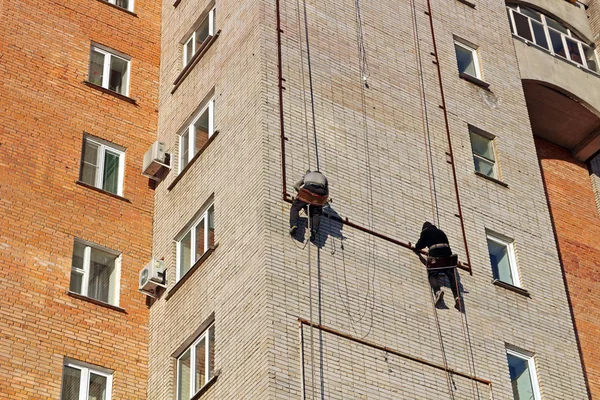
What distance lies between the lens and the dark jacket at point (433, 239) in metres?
23.6

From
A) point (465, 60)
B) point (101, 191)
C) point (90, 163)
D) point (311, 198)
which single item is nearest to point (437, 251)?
point (311, 198)

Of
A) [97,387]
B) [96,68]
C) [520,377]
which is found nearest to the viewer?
[97,387]

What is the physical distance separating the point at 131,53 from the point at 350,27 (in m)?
6.59

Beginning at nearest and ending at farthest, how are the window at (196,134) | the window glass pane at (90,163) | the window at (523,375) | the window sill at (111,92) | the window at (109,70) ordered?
1. the window at (523,375)
2. the window at (196,134)
3. the window glass pane at (90,163)
4. the window sill at (111,92)
5. the window at (109,70)

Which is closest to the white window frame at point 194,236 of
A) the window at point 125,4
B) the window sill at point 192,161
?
the window sill at point 192,161

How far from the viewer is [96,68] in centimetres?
3025

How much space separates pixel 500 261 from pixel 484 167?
2.75 metres

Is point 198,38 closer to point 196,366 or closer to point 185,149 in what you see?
point 185,149

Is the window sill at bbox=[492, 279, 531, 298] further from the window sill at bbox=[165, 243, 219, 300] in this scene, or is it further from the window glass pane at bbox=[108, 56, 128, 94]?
the window glass pane at bbox=[108, 56, 128, 94]

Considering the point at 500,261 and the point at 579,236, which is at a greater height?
the point at 579,236

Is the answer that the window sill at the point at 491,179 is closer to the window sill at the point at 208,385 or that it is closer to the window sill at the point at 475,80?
the window sill at the point at 475,80

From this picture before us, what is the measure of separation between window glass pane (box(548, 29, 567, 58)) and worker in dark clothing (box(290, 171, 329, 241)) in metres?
13.9

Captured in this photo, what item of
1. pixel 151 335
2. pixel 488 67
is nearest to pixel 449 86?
pixel 488 67

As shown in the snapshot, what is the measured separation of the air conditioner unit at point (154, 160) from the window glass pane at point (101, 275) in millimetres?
2553
